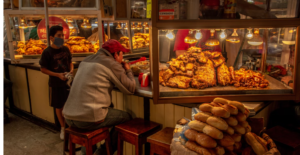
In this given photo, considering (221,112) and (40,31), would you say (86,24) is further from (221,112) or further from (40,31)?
(221,112)

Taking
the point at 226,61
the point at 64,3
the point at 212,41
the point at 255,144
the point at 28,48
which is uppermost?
the point at 64,3

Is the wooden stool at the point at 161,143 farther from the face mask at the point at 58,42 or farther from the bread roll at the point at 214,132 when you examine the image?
the face mask at the point at 58,42

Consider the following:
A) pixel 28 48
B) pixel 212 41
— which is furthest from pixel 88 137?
pixel 28 48

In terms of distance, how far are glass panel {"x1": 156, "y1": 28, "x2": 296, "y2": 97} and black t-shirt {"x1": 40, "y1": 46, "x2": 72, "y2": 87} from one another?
85.9 inches

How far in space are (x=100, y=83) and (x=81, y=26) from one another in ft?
8.52

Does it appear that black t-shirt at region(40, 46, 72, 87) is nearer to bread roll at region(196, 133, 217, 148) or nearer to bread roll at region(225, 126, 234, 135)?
bread roll at region(196, 133, 217, 148)

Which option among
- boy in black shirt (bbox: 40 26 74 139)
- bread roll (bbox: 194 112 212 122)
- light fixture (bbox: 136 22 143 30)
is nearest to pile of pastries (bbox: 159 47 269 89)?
bread roll (bbox: 194 112 212 122)

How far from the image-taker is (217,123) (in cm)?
193

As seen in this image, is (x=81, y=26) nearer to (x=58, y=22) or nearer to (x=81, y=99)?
(x=58, y=22)

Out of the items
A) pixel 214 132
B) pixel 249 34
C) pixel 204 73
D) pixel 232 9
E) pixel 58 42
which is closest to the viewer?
pixel 214 132

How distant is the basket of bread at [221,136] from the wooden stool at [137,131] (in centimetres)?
58

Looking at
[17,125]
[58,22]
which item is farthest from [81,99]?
[17,125]

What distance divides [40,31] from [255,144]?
13.5 ft

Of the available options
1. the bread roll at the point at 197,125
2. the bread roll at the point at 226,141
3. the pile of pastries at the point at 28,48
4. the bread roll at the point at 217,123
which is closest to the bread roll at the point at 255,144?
the bread roll at the point at 226,141
